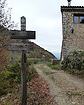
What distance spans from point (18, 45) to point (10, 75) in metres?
9.20

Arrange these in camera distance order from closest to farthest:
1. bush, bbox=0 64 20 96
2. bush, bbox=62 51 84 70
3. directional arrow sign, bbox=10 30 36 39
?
1. directional arrow sign, bbox=10 30 36 39
2. bush, bbox=0 64 20 96
3. bush, bbox=62 51 84 70

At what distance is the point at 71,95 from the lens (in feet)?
44.9

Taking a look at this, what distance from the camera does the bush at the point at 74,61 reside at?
25.1 metres

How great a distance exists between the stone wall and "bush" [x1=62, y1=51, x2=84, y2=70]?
158cm

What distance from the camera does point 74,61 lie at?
2584 cm

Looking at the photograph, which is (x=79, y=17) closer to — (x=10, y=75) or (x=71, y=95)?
(x=10, y=75)

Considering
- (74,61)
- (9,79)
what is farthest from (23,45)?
(74,61)

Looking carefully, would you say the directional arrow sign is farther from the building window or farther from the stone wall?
the building window

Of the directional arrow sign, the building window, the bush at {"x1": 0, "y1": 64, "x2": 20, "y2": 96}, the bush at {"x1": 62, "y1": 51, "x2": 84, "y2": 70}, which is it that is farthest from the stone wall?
the directional arrow sign

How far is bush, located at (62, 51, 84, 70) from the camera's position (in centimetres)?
2510

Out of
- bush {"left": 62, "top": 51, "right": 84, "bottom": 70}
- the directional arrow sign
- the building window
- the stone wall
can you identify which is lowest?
bush {"left": 62, "top": 51, "right": 84, "bottom": 70}

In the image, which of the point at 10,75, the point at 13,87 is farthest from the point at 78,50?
the point at 13,87

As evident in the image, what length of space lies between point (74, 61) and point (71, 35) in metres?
4.24

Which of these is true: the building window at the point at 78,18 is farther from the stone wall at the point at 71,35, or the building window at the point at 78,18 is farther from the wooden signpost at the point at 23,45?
the wooden signpost at the point at 23,45
